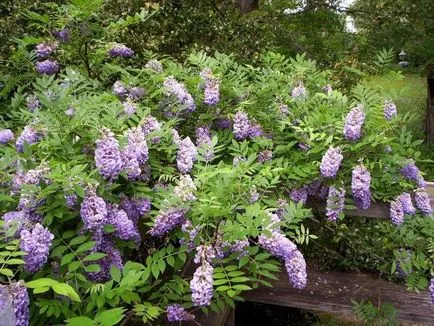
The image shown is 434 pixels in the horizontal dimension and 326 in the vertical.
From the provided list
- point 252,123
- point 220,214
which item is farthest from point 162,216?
point 252,123

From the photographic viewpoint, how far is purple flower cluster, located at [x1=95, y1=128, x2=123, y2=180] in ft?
6.38

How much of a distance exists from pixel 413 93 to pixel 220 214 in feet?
46.9

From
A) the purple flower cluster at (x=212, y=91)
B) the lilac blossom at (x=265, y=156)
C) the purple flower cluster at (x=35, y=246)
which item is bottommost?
the purple flower cluster at (x=35, y=246)

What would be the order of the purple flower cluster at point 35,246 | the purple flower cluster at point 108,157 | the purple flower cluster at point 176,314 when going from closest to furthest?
the purple flower cluster at point 35,246
the purple flower cluster at point 108,157
the purple flower cluster at point 176,314

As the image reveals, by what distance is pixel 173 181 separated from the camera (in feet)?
7.78

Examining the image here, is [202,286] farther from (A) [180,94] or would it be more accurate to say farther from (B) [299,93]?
(B) [299,93]

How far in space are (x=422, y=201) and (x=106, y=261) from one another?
162cm

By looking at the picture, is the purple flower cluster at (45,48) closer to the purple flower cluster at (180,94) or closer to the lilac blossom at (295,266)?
the purple flower cluster at (180,94)

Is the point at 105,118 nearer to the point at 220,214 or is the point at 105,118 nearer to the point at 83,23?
the point at 220,214

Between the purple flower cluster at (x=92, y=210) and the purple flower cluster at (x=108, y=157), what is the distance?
0.12m

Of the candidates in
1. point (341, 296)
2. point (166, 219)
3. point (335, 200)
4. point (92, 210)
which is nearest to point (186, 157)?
point (166, 219)

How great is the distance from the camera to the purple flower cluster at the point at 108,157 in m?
1.94

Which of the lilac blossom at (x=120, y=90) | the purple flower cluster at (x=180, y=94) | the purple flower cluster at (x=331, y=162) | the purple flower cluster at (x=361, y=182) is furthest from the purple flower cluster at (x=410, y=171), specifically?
the lilac blossom at (x=120, y=90)

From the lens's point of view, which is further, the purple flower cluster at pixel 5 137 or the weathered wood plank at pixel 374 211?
the weathered wood plank at pixel 374 211
